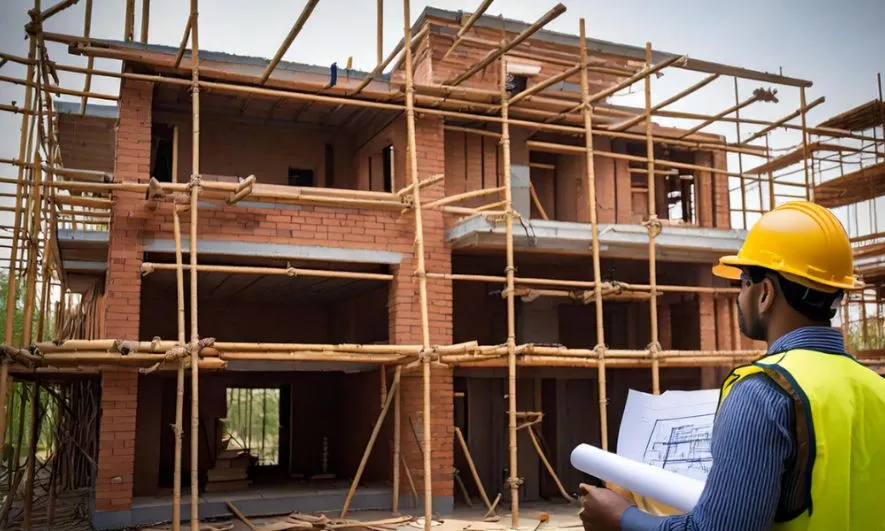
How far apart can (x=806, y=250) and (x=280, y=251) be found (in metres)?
12.0

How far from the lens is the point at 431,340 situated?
47.2 feet

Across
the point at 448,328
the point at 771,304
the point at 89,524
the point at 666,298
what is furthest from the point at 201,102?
the point at 771,304

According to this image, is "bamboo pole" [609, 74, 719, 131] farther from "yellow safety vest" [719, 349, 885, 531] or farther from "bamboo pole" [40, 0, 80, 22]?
"yellow safety vest" [719, 349, 885, 531]

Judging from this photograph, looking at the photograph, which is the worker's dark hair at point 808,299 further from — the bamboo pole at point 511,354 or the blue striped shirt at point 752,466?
the bamboo pole at point 511,354

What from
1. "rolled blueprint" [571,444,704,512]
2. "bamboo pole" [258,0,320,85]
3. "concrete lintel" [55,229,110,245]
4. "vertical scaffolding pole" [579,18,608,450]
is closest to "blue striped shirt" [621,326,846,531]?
"rolled blueprint" [571,444,704,512]

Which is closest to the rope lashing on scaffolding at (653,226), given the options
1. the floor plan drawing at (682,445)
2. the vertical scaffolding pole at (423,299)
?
the vertical scaffolding pole at (423,299)

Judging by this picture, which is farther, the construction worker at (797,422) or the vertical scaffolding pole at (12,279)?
the vertical scaffolding pole at (12,279)

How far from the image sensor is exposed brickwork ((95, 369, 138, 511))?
12484mm

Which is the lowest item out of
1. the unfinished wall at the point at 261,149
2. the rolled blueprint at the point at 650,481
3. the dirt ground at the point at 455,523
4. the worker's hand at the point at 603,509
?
the dirt ground at the point at 455,523

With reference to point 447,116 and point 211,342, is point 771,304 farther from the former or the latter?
point 447,116

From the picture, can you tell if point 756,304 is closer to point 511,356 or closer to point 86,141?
point 511,356

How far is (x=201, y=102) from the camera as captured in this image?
15.1m

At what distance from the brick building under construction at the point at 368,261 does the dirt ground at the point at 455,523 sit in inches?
12.5

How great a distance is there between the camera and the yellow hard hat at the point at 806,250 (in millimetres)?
2043
